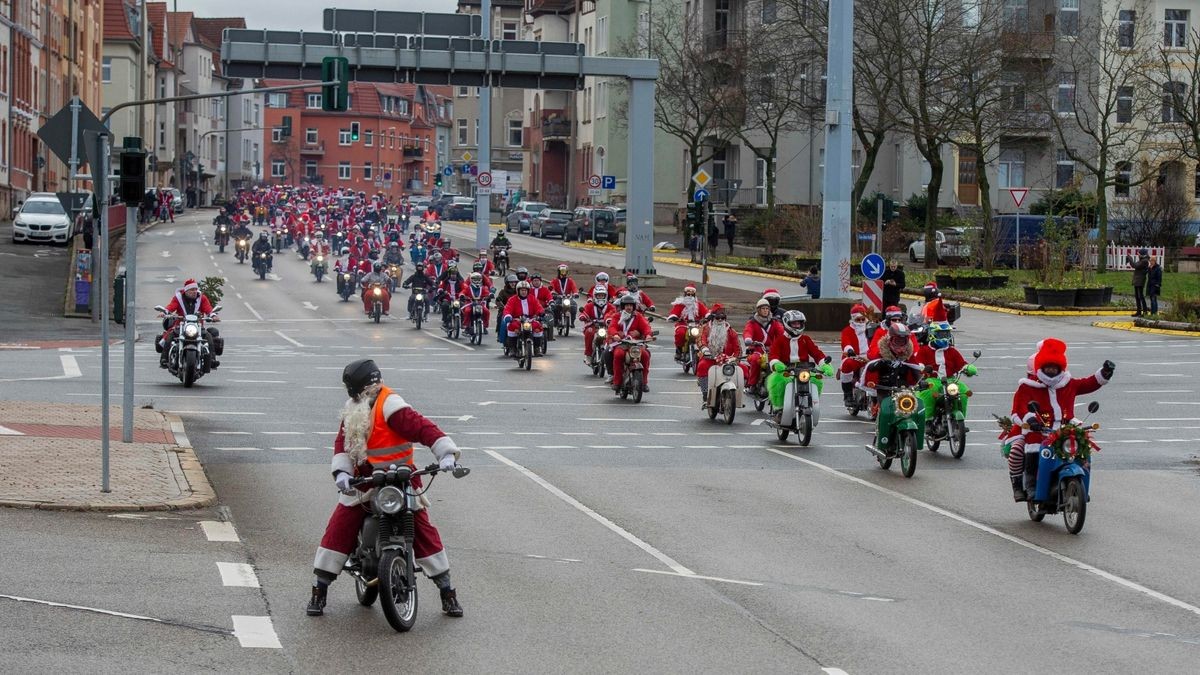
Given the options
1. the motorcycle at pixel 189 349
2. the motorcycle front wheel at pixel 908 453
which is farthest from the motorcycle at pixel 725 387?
the motorcycle at pixel 189 349

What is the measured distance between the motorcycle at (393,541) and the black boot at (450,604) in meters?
0.38

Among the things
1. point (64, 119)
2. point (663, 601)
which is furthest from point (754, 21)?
point (663, 601)

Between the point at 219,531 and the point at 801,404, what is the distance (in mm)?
9167

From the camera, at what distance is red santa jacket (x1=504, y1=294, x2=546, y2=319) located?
33.5m

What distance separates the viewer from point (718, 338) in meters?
24.3

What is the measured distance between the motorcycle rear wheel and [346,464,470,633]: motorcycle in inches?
257

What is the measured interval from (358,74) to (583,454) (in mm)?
36125

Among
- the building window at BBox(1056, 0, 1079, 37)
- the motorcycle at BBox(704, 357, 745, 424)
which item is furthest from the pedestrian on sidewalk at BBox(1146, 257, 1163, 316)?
the building window at BBox(1056, 0, 1079, 37)

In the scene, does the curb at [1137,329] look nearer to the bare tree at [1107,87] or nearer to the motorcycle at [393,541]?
the bare tree at [1107,87]

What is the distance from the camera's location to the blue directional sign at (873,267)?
35.8 m

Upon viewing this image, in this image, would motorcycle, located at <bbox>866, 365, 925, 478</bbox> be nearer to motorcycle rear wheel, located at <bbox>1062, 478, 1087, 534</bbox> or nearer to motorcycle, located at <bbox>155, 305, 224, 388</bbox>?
motorcycle rear wheel, located at <bbox>1062, 478, 1087, 534</bbox>

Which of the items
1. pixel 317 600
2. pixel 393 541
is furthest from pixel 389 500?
pixel 317 600

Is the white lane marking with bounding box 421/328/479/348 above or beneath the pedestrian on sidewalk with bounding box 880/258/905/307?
beneath

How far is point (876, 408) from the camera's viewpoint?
74.3 ft
